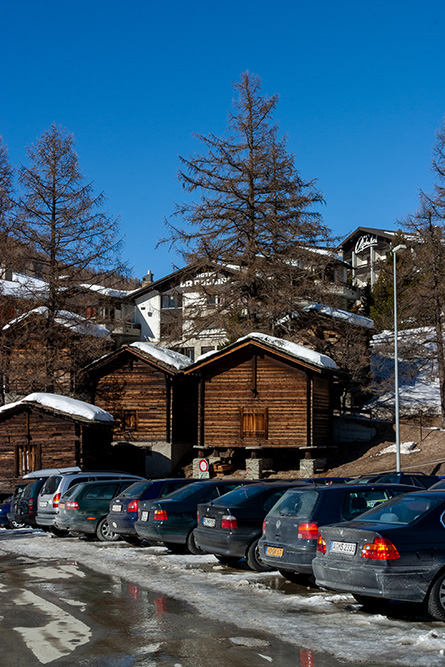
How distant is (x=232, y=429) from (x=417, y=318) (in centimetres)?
1106

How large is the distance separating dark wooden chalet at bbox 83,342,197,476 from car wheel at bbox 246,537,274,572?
2667cm

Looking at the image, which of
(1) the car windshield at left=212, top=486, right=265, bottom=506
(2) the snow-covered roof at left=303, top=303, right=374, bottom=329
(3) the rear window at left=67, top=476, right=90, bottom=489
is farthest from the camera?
(2) the snow-covered roof at left=303, top=303, right=374, bottom=329

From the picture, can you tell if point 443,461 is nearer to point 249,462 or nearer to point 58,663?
point 249,462

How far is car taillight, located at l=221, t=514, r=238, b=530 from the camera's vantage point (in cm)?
1350

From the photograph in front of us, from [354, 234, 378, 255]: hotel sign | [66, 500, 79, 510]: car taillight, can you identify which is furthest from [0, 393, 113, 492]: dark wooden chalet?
[354, 234, 378, 255]: hotel sign

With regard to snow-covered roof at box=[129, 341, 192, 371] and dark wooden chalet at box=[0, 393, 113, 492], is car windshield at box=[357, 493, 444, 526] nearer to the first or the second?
dark wooden chalet at box=[0, 393, 113, 492]

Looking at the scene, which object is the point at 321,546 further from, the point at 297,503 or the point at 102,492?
the point at 102,492

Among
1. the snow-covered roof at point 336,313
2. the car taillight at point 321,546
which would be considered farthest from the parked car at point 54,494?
the snow-covered roof at point 336,313

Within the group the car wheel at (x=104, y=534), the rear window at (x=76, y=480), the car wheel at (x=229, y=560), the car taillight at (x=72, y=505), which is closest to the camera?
the car wheel at (x=229, y=560)

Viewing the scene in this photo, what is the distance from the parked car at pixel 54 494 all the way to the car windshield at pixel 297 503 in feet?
31.6

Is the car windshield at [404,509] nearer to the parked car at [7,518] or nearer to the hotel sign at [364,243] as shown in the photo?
the parked car at [7,518]

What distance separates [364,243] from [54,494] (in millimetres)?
78164

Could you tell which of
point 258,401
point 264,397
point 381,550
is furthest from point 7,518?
point 381,550

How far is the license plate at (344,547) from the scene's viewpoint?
962 cm
